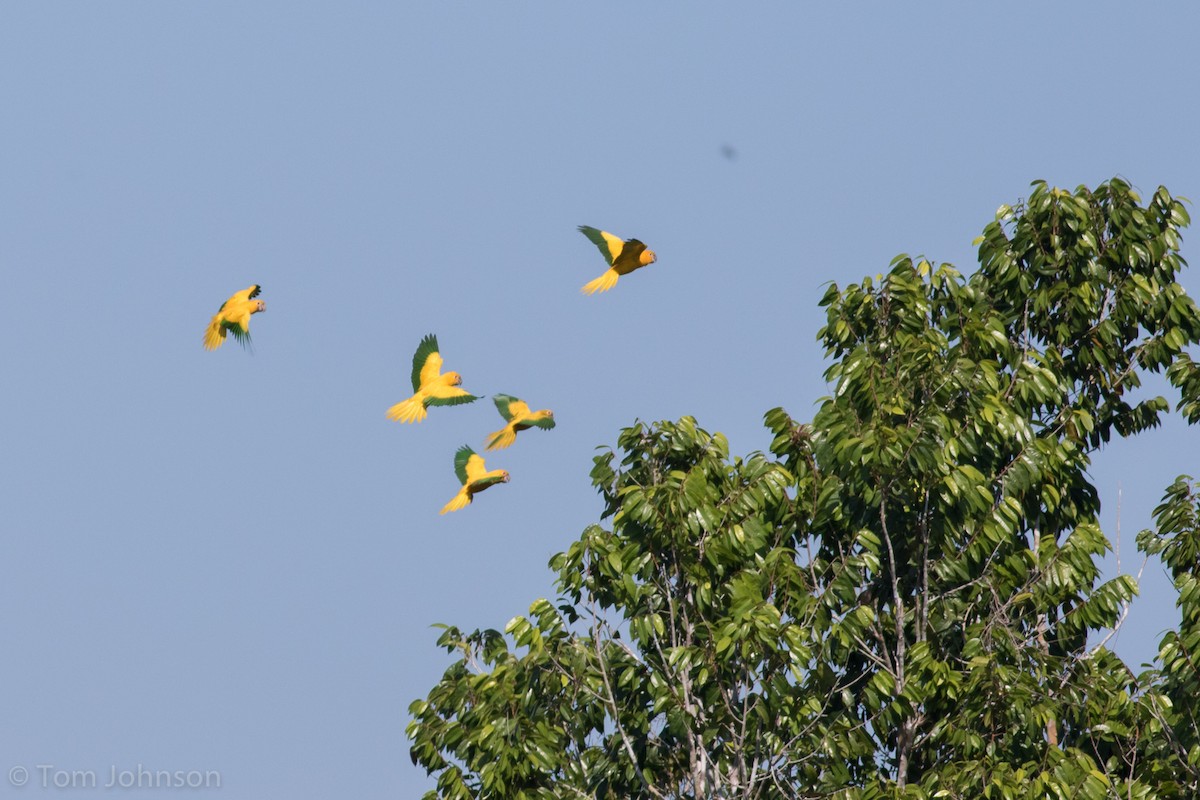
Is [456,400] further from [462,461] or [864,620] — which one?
[864,620]

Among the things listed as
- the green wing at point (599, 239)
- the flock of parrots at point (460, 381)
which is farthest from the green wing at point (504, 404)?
the green wing at point (599, 239)

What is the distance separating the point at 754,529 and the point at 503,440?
6.92ft

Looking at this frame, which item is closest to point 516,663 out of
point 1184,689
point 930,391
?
point 930,391

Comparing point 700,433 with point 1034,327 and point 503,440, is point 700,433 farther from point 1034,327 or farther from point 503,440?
point 1034,327

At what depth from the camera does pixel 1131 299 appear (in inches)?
565

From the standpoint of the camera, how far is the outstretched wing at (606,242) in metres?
13.3

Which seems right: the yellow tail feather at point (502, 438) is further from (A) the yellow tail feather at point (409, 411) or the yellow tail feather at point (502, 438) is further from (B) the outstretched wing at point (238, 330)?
(B) the outstretched wing at point (238, 330)

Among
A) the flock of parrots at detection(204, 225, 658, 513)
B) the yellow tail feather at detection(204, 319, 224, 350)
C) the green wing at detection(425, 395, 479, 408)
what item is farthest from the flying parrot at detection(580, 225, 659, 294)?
the yellow tail feather at detection(204, 319, 224, 350)

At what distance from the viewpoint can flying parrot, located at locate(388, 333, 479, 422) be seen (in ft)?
45.5

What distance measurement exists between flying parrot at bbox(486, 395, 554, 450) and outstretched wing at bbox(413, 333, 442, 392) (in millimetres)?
643

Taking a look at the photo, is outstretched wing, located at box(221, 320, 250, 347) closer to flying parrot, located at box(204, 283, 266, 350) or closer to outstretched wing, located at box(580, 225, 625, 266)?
flying parrot, located at box(204, 283, 266, 350)

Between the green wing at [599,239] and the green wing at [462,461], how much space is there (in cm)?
174

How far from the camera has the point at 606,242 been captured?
529 inches

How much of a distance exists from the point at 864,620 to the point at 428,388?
357 cm
